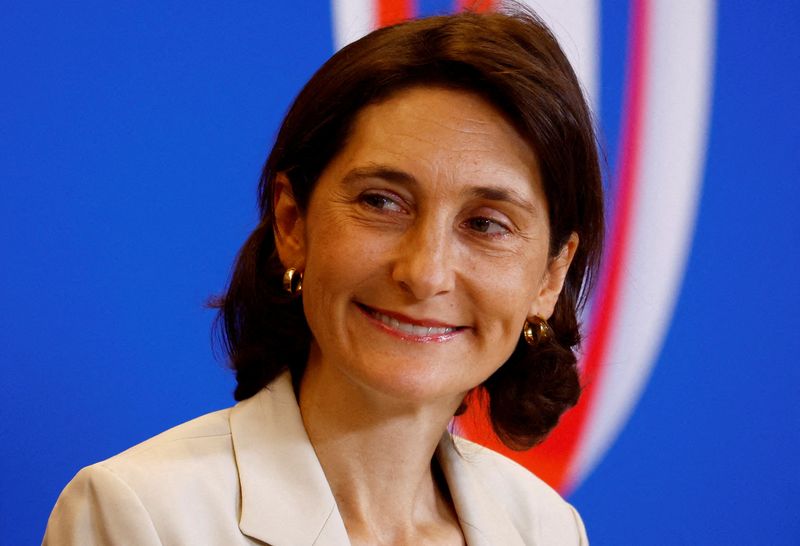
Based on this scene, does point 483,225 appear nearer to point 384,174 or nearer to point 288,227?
point 384,174

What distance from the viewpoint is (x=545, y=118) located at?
4.58ft

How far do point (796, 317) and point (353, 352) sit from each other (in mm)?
1312

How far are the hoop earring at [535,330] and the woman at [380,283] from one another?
4 centimetres

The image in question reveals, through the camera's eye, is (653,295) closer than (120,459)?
No

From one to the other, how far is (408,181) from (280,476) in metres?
0.37

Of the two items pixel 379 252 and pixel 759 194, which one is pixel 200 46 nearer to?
pixel 379 252

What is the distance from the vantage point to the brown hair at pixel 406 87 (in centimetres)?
139

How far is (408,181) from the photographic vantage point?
1.35m

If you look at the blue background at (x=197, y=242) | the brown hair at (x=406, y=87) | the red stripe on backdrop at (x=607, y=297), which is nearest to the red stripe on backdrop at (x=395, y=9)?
the blue background at (x=197, y=242)

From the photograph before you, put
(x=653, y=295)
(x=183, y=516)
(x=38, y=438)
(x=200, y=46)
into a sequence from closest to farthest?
(x=183, y=516)
(x=38, y=438)
(x=200, y=46)
(x=653, y=295)

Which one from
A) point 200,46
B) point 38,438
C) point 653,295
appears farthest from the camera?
point 653,295

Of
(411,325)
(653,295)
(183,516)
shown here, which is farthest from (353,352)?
(653,295)

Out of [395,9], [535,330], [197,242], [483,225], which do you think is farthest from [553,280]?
[395,9]

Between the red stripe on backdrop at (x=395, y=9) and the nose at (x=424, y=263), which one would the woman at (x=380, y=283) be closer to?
the nose at (x=424, y=263)
